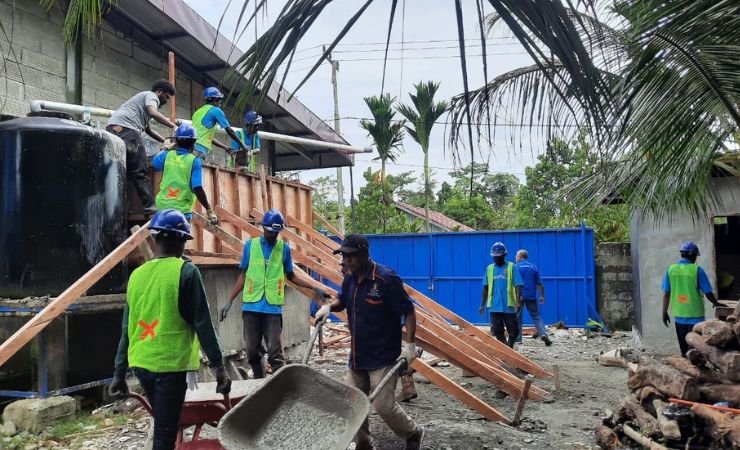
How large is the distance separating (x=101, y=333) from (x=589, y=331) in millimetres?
9633

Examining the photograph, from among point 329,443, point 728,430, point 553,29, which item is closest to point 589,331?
point 728,430

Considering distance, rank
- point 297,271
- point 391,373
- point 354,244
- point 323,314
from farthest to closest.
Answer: point 297,271, point 323,314, point 354,244, point 391,373

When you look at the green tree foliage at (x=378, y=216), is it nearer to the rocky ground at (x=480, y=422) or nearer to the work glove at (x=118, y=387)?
the rocky ground at (x=480, y=422)

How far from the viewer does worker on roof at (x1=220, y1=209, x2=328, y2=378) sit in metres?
6.11

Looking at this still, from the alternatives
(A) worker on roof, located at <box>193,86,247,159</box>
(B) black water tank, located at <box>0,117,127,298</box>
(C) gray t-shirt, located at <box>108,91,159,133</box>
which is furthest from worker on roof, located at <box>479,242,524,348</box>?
(B) black water tank, located at <box>0,117,127,298</box>

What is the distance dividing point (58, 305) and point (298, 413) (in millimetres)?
2402

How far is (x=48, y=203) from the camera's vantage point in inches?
233

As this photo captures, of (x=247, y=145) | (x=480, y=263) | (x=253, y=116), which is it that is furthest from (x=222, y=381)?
(x=480, y=263)

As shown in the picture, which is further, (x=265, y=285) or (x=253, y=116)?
(x=265, y=285)

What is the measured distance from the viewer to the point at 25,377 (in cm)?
661

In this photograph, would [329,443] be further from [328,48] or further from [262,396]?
[328,48]

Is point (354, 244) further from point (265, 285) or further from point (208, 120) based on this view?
point (208, 120)

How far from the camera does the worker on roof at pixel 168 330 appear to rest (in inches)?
138

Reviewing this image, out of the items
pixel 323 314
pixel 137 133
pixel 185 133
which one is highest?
pixel 137 133
